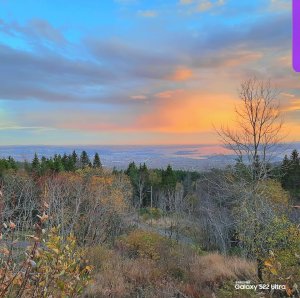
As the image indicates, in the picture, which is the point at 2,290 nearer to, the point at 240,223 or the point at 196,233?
the point at 240,223

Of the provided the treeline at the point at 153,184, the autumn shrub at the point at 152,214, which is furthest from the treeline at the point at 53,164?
the autumn shrub at the point at 152,214

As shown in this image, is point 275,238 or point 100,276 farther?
point 100,276

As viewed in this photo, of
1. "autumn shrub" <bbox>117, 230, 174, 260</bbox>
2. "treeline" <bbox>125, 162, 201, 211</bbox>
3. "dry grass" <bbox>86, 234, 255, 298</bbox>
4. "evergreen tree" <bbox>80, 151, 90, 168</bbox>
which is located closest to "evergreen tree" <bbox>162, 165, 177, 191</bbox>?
"treeline" <bbox>125, 162, 201, 211</bbox>

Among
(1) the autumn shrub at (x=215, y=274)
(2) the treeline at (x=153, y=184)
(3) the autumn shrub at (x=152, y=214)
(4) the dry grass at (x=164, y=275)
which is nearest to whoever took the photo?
(4) the dry grass at (x=164, y=275)

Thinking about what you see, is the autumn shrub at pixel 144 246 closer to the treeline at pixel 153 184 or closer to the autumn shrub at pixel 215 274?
the autumn shrub at pixel 215 274

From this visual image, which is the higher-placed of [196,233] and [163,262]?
[163,262]

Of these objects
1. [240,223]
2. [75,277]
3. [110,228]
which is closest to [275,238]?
[240,223]

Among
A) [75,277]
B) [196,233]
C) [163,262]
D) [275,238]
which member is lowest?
[196,233]

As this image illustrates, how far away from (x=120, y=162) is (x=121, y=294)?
4210 centimetres

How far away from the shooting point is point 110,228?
26859 millimetres

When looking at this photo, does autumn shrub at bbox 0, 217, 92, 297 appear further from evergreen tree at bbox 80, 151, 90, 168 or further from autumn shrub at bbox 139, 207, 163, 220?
evergreen tree at bbox 80, 151, 90, 168

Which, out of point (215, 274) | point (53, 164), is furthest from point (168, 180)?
point (215, 274)

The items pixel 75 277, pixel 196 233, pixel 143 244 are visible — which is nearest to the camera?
pixel 75 277

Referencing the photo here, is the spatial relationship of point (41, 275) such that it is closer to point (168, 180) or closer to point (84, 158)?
point (168, 180)
